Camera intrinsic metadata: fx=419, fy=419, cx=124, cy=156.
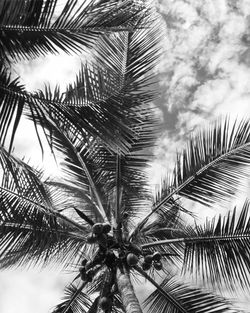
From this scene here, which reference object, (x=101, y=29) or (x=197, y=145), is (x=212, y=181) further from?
(x=101, y=29)

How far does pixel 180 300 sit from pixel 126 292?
1.47 meters

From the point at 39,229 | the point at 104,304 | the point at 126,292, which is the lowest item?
the point at 104,304

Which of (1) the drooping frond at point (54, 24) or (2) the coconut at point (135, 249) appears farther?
(2) the coconut at point (135, 249)

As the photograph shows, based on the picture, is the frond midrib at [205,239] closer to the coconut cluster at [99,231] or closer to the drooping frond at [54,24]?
the coconut cluster at [99,231]

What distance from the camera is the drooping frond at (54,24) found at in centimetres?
308

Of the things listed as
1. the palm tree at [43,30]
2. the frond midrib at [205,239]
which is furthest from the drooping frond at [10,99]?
the frond midrib at [205,239]

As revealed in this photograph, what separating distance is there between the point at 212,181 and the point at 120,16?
343 centimetres

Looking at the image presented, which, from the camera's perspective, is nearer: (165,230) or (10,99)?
(10,99)

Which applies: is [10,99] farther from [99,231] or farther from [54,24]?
[99,231]

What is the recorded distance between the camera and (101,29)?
125 inches

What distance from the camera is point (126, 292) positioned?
4.71 m

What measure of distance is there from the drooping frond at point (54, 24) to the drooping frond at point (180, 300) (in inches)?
152

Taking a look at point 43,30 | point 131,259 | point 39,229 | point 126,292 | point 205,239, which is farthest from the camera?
point 205,239

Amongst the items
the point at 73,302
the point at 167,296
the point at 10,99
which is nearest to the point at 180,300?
the point at 167,296
